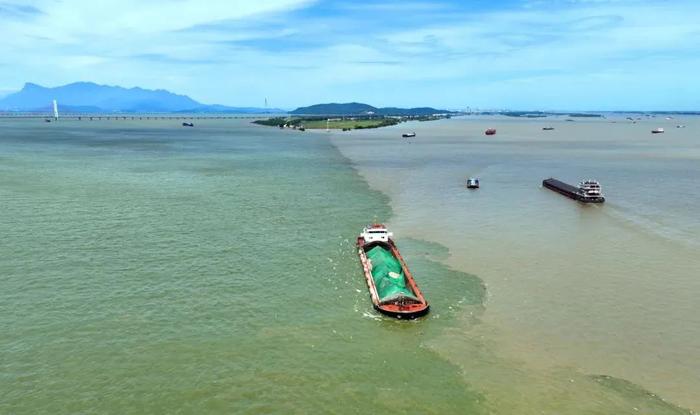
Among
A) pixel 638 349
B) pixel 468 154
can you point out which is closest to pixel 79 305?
pixel 638 349

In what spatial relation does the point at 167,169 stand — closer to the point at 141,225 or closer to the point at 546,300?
the point at 141,225

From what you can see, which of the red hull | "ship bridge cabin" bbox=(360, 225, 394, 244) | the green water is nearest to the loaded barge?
the green water

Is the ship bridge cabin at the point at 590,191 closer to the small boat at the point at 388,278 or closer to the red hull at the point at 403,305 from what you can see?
the small boat at the point at 388,278

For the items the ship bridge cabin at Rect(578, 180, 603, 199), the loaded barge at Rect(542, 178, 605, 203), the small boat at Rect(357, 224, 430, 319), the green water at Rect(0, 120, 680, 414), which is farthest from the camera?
the ship bridge cabin at Rect(578, 180, 603, 199)

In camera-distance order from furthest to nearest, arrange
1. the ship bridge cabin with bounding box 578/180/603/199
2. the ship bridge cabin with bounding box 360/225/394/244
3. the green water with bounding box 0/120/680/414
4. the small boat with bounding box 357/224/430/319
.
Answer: the ship bridge cabin with bounding box 578/180/603/199 < the ship bridge cabin with bounding box 360/225/394/244 < the small boat with bounding box 357/224/430/319 < the green water with bounding box 0/120/680/414

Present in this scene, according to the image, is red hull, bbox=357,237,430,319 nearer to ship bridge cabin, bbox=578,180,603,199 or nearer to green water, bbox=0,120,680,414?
green water, bbox=0,120,680,414

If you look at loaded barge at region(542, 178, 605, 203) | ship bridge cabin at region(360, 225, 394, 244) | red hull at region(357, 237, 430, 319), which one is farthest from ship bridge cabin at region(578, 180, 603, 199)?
red hull at region(357, 237, 430, 319)

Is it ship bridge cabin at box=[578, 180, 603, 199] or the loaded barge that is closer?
the loaded barge

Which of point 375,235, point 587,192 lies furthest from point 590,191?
point 375,235

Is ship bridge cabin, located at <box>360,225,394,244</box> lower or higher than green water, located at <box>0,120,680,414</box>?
higher
